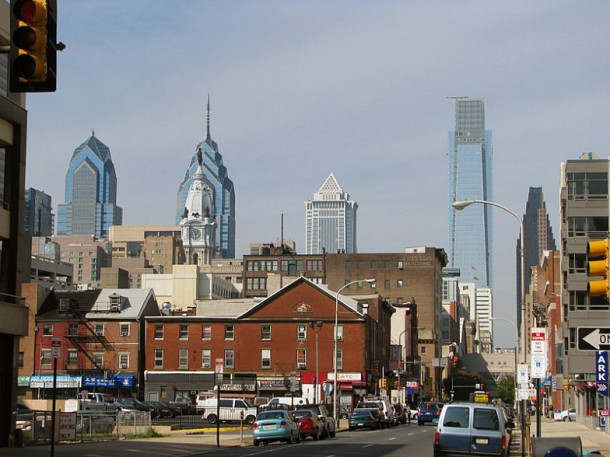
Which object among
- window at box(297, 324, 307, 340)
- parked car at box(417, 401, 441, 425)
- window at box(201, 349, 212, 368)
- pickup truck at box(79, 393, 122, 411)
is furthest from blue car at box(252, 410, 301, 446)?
window at box(201, 349, 212, 368)

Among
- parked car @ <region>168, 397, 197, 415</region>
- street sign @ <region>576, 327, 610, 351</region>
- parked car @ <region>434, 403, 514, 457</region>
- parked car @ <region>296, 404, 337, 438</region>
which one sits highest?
street sign @ <region>576, 327, 610, 351</region>

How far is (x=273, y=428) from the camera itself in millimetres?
41500

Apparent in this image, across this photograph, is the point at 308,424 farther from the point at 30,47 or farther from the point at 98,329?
the point at 98,329

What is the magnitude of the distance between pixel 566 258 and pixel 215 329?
33158 mm

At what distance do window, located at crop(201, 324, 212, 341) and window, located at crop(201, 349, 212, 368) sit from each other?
1135mm

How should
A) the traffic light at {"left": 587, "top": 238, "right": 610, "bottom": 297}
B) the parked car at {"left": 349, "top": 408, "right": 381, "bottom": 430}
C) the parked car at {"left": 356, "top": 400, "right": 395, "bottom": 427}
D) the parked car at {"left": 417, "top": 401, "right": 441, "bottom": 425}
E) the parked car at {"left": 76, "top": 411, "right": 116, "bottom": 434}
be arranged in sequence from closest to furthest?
the traffic light at {"left": 587, "top": 238, "right": 610, "bottom": 297} < the parked car at {"left": 76, "top": 411, "right": 116, "bottom": 434} < the parked car at {"left": 349, "top": 408, "right": 381, "bottom": 430} < the parked car at {"left": 356, "top": 400, "right": 395, "bottom": 427} < the parked car at {"left": 417, "top": 401, "right": 441, "bottom": 425}

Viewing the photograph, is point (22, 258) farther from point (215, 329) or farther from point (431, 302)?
point (431, 302)

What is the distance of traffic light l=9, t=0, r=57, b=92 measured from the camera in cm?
1154

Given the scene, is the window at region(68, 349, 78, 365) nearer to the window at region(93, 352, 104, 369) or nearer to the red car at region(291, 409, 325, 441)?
the window at region(93, 352, 104, 369)

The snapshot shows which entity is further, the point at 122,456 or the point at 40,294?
the point at 40,294

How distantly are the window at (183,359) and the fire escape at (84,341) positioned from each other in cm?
628

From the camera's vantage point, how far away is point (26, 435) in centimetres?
3766

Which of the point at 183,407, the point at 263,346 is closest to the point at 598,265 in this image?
the point at 183,407

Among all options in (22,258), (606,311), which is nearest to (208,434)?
(22,258)
